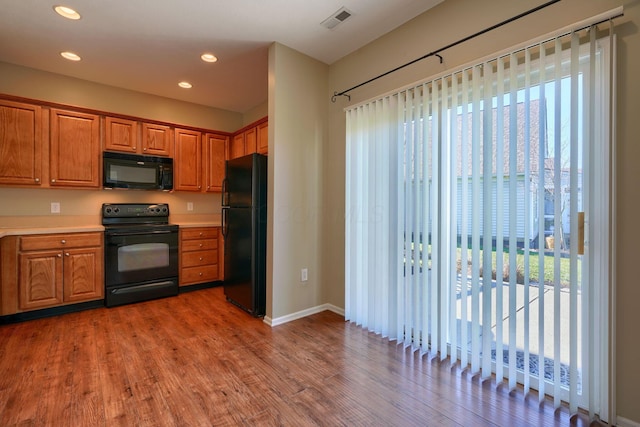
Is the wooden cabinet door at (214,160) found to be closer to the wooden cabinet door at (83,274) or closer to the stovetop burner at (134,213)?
the stovetop burner at (134,213)

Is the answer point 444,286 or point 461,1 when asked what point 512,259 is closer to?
point 444,286

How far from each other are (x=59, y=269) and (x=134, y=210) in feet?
3.59

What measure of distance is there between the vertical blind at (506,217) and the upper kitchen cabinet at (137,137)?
10.0 ft

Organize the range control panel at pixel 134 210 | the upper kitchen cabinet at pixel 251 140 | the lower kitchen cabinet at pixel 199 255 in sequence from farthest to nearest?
the lower kitchen cabinet at pixel 199 255, the upper kitchen cabinet at pixel 251 140, the range control panel at pixel 134 210

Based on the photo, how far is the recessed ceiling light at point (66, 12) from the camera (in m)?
2.38

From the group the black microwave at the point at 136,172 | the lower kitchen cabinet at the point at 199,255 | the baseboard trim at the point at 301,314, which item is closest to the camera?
the baseboard trim at the point at 301,314

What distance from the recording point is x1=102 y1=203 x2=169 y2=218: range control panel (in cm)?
387

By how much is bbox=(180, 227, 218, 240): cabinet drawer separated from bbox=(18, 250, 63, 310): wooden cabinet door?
1.32 m

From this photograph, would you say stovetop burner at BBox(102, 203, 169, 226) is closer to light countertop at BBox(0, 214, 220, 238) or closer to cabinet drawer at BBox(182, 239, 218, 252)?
light countertop at BBox(0, 214, 220, 238)

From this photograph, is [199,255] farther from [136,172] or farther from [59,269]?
[59,269]

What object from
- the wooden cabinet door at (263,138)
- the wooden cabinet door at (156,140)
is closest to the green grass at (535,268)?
the wooden cabinet door at (263,138)

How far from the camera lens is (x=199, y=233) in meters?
4.22

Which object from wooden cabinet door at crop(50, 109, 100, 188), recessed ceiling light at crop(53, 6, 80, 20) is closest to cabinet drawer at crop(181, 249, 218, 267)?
wooden cabinet door at crop(50, 109, 100, 188)

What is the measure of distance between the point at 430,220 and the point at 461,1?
166cm
